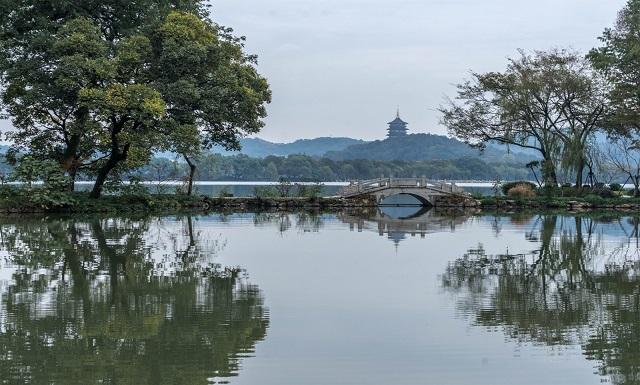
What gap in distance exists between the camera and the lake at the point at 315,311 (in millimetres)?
7016

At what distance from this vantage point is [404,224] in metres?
26.4

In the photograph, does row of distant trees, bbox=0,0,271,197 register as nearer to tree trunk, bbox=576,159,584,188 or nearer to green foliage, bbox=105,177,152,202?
green foliage, bbox=105,177,152,202

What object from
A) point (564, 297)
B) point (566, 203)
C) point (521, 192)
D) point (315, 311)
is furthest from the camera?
point (521, 192)

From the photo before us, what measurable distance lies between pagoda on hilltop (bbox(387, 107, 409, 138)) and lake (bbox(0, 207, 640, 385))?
112440 millimetres

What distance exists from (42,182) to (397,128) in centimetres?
10603

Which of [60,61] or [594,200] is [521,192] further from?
[60,61]

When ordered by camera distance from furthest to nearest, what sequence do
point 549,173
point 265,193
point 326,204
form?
point 549,173
point 265,193
point 326,204

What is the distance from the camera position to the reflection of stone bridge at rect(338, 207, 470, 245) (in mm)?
22703

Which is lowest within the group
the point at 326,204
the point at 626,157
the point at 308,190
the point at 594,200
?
the point at 326,204

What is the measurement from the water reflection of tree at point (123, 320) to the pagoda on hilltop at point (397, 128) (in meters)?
117

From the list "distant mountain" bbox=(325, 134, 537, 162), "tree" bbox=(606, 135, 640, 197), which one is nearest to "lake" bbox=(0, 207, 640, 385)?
"tree" bbox=(606, 135, 640, 197)

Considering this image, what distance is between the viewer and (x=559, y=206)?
3625 centimetres

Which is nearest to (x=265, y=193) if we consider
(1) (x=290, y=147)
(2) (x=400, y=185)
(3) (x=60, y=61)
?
(2) (x=400, y=185)

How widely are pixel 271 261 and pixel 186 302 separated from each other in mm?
4817
